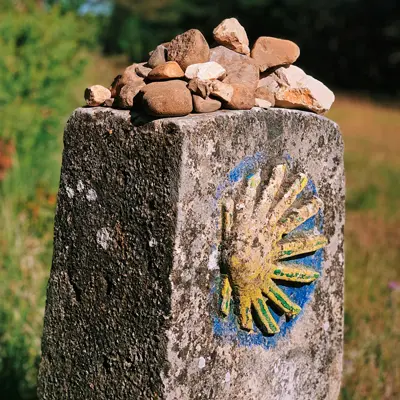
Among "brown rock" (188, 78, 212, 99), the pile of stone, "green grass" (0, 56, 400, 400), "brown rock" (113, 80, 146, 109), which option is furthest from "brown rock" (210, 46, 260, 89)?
"green grass" (0, 56, 400, 400)

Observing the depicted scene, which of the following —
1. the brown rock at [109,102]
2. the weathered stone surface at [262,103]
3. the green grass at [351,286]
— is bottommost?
the green grass at [351,286]

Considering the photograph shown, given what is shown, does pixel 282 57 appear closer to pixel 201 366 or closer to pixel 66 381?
pixel 201 366

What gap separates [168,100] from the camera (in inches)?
58.6

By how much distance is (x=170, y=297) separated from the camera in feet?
4.88

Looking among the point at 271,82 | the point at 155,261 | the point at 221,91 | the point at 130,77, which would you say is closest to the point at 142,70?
the point at 130,77

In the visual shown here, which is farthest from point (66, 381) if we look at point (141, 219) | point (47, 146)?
point (47, 146)

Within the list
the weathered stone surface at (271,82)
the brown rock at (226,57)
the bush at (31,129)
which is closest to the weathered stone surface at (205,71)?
the brown rock at (226,57)

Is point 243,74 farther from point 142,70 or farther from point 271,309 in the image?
point 271,309

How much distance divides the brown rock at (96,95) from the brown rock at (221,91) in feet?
1.04

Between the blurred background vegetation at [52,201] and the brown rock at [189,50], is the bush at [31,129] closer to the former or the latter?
the blurred background vegetation at [52,201]

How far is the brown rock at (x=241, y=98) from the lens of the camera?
1.59m

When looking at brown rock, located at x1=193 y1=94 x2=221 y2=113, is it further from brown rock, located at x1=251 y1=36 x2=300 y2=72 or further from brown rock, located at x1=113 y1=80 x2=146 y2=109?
brown rock, located at x1=251 y1=36 x2=300 y2=72

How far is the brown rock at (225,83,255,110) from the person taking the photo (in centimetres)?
159

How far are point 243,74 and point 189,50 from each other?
16cm
